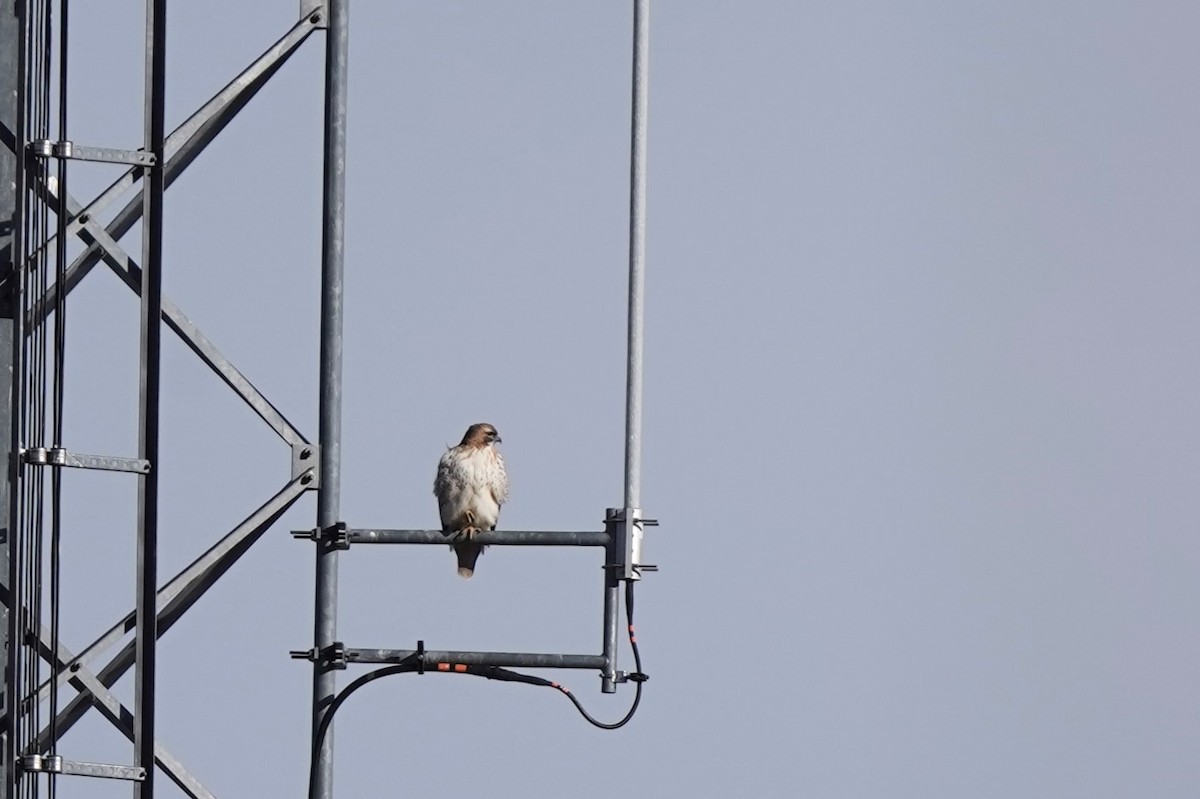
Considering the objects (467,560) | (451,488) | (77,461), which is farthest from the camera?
(451,488)

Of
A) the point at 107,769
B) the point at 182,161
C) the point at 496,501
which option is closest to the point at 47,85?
the point at 182,161

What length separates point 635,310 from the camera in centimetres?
814

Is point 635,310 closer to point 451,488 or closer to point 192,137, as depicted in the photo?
point 192,137

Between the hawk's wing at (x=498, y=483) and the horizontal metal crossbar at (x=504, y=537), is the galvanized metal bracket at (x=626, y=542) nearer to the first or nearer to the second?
the horizontal metal crossbar at (x=504, y=537)

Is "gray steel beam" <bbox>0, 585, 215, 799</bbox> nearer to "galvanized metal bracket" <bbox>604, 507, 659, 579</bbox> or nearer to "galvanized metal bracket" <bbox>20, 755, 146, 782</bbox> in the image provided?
"galvanized metal bracket" <bbox>20, 755, 146, 782</bbox>

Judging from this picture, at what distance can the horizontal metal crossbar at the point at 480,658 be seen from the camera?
777cm

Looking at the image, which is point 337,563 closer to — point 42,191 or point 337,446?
point 337,446

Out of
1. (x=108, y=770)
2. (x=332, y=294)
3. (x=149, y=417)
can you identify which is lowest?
(x=108, y=770)

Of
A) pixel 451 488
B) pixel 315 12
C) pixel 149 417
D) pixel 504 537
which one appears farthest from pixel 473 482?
pixel 149 417

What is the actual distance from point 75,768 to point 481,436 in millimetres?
4638

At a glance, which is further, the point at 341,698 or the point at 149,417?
the point at 341,698

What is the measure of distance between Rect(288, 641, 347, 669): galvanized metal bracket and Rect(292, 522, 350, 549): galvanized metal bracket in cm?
37

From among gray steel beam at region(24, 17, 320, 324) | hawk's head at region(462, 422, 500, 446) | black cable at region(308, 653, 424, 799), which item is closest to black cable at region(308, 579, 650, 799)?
black cable at region(308, 653, 424, 799)

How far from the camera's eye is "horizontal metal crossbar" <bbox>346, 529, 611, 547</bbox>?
25.5ft
